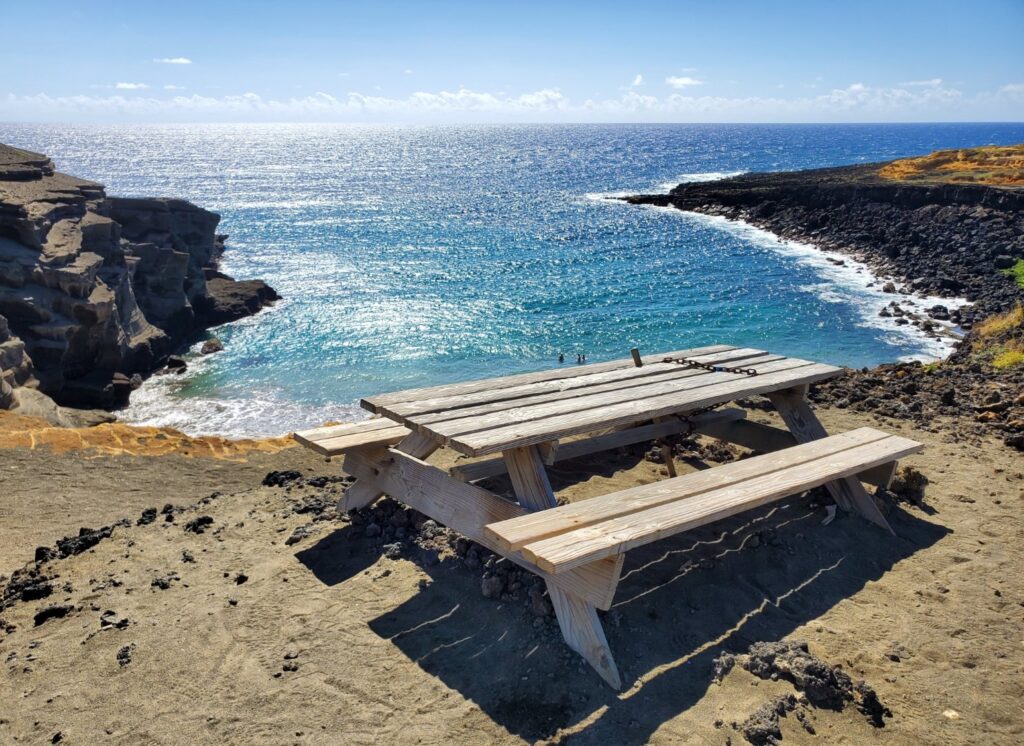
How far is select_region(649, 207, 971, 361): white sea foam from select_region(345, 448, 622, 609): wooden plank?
1579 cm

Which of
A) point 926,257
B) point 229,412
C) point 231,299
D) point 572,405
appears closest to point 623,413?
point 572,405

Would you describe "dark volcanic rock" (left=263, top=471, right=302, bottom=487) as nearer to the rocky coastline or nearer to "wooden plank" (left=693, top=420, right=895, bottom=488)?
"wooden plank" (left=693, top=420, right=895, bottom=488)

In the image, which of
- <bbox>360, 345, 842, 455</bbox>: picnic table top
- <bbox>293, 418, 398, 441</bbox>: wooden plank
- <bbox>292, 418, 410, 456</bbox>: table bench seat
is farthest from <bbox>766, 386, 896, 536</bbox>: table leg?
<bbox>293, 418, 398, 441</bbox>: wooden plank

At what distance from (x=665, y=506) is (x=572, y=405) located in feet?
3.51

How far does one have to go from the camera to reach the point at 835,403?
29.1ft

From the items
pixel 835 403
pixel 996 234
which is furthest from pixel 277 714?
pixel 996 234

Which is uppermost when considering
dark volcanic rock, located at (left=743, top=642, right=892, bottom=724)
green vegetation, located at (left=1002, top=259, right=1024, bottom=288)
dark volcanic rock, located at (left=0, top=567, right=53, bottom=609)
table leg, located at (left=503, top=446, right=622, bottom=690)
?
table leg, located at (left=503, top=446, right=622, bottom=690)

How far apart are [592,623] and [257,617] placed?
2.07 metres

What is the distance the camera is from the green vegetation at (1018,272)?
2130cm

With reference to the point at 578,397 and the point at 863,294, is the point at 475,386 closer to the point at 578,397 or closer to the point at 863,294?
the point at 578,397

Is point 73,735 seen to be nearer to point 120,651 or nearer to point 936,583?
point 120,651

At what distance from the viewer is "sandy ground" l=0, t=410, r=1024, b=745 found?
345 centimetres

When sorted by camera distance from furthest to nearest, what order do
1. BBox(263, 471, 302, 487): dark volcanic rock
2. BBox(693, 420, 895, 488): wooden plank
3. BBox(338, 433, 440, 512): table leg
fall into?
BBox(263, 471, 302, 487): dark volcanic rock < BBox(693, 420, 895, 488): wooden plank < BBox(338, 433, 440, 512): table leg

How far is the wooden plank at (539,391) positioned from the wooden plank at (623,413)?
1.20ft
